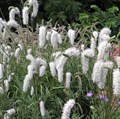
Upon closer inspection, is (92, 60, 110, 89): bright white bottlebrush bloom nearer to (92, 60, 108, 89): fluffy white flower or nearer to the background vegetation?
(92, 60, 108, 89): fluffy white flower

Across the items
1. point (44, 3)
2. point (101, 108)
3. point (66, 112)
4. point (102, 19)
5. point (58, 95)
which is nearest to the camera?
point (66, 112)

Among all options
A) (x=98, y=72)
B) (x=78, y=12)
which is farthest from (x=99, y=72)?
(x=78, y=12)

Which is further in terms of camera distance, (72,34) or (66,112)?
(72,34)

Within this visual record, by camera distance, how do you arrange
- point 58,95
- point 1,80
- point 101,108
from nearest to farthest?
point 101,108 < point 1,80 < point 58,95

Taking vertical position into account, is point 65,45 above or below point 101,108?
above

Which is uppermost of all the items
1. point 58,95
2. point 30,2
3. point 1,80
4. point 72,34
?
point 30,2

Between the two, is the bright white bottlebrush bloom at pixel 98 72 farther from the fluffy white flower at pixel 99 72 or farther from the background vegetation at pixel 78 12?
the background vegetation at pixel 78 12

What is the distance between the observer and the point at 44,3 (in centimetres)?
793

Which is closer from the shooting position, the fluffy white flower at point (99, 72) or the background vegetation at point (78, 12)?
the fluffy white flower at point (99, 72)

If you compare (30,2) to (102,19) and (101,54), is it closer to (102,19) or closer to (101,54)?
(101,54)

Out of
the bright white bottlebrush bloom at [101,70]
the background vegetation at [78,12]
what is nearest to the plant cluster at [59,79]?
the bright white bottlebrush bloom at [101,70]

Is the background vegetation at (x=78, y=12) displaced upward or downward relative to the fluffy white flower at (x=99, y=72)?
upward

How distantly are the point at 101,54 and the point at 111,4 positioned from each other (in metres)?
5.76

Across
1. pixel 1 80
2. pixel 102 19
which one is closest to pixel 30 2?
pixel 1 80
